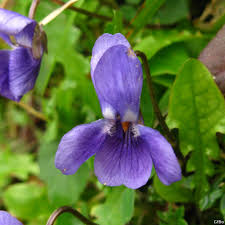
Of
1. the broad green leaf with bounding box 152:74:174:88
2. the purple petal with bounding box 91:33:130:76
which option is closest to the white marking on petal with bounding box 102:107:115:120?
the purple petal with bounding box 91:33:130:76

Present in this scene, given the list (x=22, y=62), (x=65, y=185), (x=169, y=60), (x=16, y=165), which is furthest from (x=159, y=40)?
(x=16, y=165)

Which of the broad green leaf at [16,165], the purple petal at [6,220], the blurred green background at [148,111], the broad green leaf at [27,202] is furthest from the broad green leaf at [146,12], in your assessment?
the broad green leaf at [16,165]

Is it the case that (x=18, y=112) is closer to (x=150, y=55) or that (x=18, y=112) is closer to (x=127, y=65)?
(x=150, y=55)

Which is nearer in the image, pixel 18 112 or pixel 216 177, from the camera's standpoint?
pixel 216 177

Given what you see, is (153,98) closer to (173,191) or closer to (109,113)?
(109,113)

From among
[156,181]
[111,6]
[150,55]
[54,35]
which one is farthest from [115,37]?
[111,6]

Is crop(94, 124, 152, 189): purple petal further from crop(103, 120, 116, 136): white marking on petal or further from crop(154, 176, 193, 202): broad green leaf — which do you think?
crop(154, 176, 193, 202): broad green leaf
